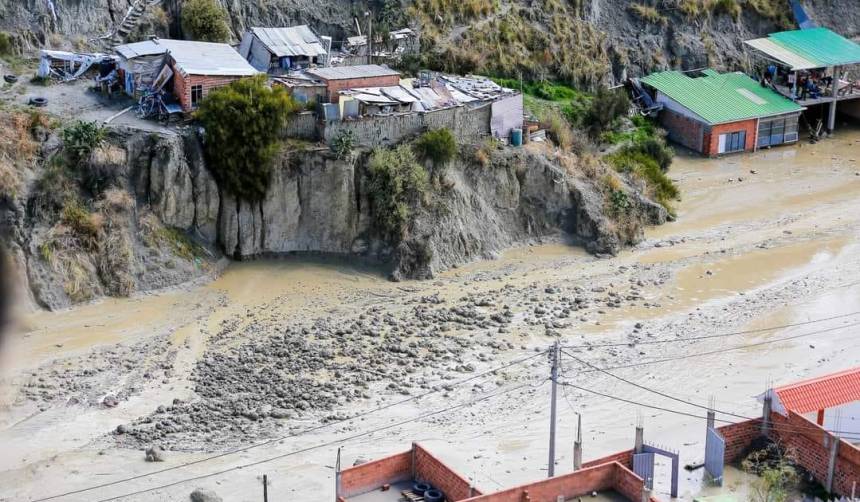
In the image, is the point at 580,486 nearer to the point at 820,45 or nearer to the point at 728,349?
the point at 728,349

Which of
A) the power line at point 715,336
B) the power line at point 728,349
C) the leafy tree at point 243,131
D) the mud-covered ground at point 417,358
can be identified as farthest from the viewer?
the leafy tree at point 243,131

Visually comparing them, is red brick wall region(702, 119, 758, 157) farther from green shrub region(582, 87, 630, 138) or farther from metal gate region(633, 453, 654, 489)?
metal gate region(633, 453, 654, 489)

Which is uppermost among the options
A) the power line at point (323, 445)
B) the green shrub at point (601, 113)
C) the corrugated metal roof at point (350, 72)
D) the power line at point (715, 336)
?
the corrugated metal roof at point (350, 72)

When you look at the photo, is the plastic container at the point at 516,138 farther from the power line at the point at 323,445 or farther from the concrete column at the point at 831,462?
the concrete column at the point at 831,462

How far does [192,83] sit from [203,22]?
5.66m

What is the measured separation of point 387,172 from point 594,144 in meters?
9.96

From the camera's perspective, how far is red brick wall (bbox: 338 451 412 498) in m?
20.0

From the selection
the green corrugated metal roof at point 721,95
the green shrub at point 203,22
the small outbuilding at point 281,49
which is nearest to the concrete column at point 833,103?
the green corrugated metal roof at point 721,95

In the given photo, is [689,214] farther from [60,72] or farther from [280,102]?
[60,72]

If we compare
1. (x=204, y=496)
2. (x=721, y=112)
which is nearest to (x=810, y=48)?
(x=721, y=112)

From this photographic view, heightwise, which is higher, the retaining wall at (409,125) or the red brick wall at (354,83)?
the red brick wall at (354,83)

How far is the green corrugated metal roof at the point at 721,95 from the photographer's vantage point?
4384 cm

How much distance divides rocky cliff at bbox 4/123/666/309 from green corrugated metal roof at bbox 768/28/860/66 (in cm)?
1401

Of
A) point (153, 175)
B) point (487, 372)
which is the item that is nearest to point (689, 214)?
point (487, 372)
